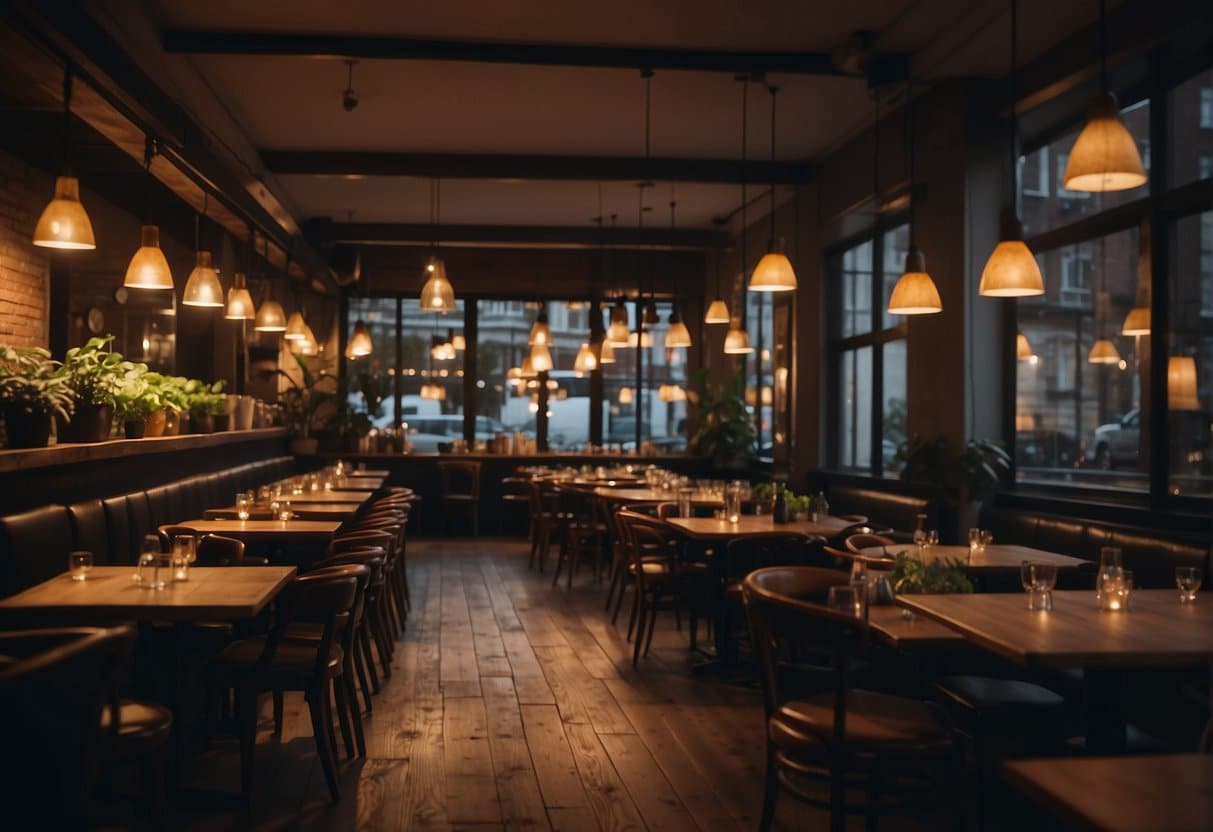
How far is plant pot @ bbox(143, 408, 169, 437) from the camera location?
6988 mm

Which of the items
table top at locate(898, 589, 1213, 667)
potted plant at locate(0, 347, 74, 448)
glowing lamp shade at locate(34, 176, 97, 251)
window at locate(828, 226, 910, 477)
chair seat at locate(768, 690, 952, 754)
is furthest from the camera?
window at locate(828, 226, 910, 477)

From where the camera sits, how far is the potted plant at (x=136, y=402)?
643 centimetres

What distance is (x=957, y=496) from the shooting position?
764cm

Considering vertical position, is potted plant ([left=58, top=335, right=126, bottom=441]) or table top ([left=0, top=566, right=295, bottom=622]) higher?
potted plant ([left=58, top=335, right=126, bottom=441])

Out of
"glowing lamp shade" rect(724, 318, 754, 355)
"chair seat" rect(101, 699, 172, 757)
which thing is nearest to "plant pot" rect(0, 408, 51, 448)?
"chair seat" rect(101, 699, 172, 757)

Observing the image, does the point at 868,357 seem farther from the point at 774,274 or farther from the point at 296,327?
the point at 296,327

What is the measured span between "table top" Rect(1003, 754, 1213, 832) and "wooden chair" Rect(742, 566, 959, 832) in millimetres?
1181

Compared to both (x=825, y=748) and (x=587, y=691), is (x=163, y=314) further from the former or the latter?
(x=825, y=748)

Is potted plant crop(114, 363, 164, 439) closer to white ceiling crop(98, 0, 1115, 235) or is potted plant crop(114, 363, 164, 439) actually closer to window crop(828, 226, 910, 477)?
white ceiling crop(98, 0, 1115, 235)

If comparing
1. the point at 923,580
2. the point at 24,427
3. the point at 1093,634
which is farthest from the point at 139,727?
the point at 1093,634

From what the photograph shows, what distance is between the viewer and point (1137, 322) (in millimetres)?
6508

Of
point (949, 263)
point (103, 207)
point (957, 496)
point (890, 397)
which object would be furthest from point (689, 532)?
point (103, 207)

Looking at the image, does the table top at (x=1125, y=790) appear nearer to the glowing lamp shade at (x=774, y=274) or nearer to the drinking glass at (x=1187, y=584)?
the drinking glass at (x=1187, y=584)

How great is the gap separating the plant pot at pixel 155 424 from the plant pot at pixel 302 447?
18.2ft
